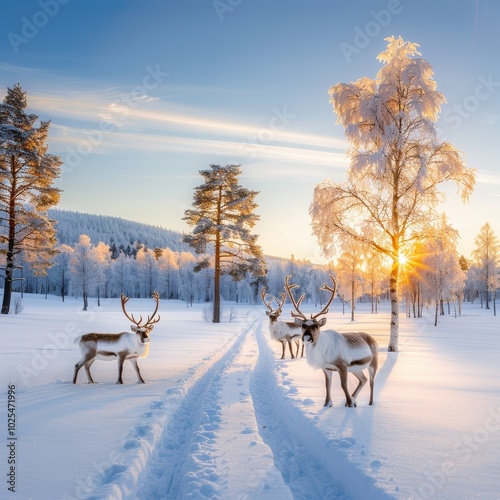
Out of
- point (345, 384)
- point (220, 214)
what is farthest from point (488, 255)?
point (345, 384)

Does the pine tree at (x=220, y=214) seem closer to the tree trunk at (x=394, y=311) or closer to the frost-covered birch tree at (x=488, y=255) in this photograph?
the tree trunk at (x=394, y=311)

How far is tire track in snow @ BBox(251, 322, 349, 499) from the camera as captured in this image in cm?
471

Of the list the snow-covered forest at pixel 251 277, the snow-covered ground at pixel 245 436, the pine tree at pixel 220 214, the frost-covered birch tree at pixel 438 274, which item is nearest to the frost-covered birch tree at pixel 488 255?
the snow-covered forest at pixel 251 277

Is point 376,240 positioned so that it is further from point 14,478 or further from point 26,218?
point 26,218

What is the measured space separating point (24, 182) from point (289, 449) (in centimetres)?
2246

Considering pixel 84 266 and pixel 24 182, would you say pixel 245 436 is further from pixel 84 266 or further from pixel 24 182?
pixel 84 266

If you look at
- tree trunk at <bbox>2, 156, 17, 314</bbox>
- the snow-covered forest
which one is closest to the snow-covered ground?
the snow-covered forest

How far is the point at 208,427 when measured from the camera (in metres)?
6.44

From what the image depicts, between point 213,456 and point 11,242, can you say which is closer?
point 213,456

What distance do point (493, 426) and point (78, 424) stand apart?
6886 millimetres

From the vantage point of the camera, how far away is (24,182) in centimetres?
2191

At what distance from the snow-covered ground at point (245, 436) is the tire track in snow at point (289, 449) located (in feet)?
0.08

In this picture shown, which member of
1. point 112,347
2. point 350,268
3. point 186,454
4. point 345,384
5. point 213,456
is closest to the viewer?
point 213,456

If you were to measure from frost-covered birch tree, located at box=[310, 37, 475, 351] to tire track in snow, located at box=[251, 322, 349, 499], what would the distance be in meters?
8.38
